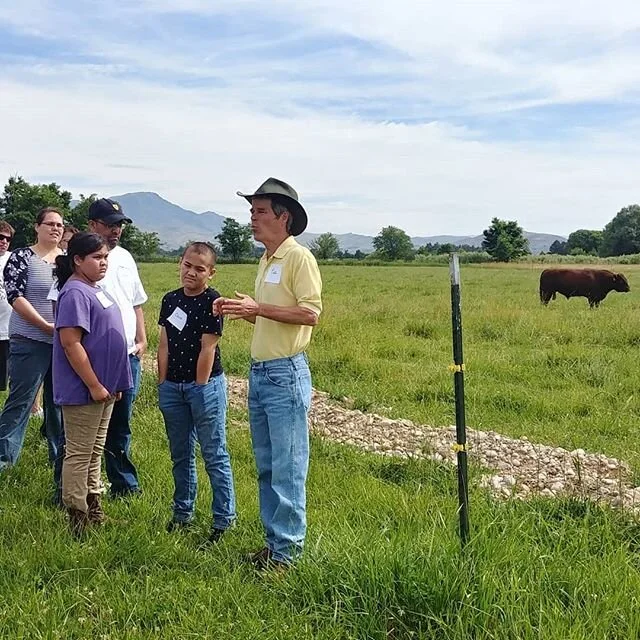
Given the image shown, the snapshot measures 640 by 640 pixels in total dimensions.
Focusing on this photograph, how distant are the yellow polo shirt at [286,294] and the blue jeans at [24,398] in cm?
215

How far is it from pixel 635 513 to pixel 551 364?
20.0ft

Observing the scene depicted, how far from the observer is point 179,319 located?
13.2 ft

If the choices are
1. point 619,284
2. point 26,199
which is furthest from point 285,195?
point 26,199

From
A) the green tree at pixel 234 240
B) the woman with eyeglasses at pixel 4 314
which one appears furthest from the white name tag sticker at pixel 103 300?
the green tree at pixel 234 240

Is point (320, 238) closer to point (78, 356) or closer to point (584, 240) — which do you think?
point (584, 240)

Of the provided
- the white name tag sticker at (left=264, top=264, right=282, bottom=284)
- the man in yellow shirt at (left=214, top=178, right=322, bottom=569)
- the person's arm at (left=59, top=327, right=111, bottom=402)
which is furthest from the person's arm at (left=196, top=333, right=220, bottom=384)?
the white name tag sticker at (left=264, top=264, right=282, bottom=284)

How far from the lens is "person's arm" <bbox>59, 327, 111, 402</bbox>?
383 cm

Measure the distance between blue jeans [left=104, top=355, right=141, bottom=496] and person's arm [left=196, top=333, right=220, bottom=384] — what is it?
0.91m

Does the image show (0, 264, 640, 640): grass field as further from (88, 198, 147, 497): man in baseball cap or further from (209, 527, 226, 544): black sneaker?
(88, 198, 147, 497): man in baseball cap

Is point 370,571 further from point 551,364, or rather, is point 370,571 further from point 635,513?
point 551,364

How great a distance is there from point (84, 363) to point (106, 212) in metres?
1.22

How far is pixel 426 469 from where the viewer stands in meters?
5.26

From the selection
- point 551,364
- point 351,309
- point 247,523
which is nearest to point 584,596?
point 247,523

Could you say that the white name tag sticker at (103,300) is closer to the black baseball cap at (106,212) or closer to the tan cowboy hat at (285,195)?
the black baseball cap at (106,212)
